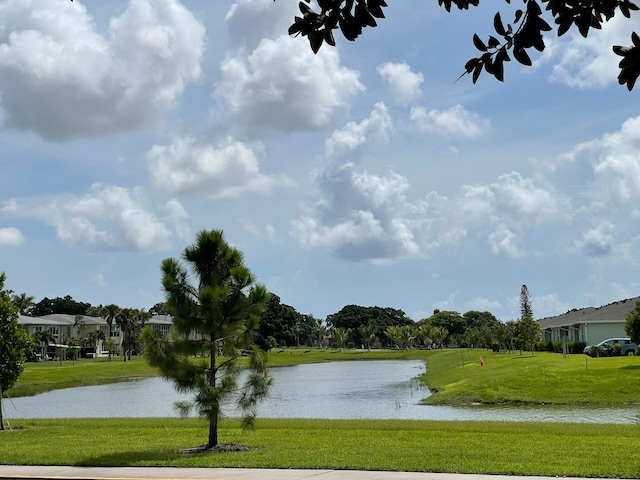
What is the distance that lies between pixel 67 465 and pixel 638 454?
10.7m

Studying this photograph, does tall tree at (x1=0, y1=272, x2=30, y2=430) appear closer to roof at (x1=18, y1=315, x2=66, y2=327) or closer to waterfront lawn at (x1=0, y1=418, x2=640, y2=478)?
waterfront lawn at (x1=0, y1=418, x2=640, y2=478)

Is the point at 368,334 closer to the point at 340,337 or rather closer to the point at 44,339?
the point at 340,337

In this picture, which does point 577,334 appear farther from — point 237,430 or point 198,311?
point 198,311

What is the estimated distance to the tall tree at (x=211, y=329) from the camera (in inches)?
639

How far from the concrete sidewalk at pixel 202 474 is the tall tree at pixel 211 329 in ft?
9.70

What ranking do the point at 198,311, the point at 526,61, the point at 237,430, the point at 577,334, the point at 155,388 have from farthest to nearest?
the point at 577,334
the point at 155,388
the point at 237,430
the point at 198,311
the point at 526,61

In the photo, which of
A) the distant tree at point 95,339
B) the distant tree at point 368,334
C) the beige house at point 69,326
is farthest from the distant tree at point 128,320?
the distant tree at point 368,334

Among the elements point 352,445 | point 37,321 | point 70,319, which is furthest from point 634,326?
point 70,319

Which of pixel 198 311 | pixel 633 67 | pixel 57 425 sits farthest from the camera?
pixel 57 425

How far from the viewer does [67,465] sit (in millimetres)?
14195

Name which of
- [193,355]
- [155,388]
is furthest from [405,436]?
[155,388]

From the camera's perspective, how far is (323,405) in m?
35.2

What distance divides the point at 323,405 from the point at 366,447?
66.4 feet

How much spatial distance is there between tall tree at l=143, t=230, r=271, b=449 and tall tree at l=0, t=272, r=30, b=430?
8.11m
